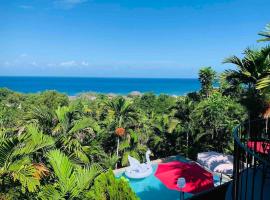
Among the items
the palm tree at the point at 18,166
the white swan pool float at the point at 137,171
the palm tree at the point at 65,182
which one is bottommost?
the white swan pool float at the point at 137,171

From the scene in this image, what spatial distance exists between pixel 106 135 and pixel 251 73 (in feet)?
40.4

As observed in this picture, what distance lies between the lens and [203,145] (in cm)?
2064

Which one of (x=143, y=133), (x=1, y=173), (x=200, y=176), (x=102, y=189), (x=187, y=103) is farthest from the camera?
(x=143, y=133)

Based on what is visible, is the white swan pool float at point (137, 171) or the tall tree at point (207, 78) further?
the tall tree at point (207, 78)

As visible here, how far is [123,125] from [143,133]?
216 cm

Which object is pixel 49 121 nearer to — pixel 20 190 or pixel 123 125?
pixel 20 190

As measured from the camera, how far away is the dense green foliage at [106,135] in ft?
20.4

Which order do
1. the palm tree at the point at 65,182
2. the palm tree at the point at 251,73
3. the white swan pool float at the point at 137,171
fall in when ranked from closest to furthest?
the palm tree at the point at 65,182 → the palm tree at the point at 251,73 → the white swan pool float at the point at 137,171

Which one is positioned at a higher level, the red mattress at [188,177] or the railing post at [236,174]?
the railing post at [236,174]

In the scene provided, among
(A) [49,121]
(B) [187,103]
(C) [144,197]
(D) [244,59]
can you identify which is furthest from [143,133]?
(D) [244,59]

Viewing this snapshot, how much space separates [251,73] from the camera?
1084cm

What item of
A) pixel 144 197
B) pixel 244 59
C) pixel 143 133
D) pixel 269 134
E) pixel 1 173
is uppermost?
pixel 244 59

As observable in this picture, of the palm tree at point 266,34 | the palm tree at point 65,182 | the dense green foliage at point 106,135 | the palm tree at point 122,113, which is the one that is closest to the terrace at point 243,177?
the dense green foliage at point 106,135

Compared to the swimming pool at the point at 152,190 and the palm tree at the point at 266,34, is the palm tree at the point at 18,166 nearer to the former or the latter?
the palm tree at the point at 266,34
